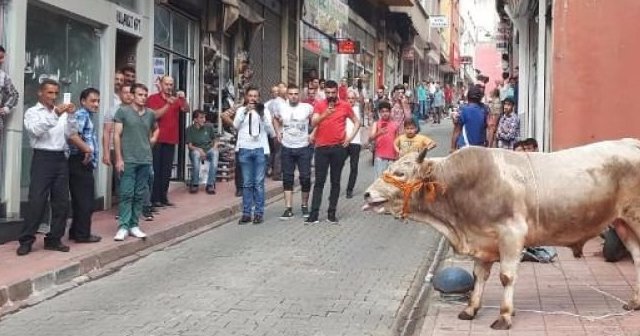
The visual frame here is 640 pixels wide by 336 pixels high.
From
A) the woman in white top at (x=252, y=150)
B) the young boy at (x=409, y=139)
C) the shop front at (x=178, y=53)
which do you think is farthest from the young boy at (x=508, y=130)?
the shop front at (x=178, y=53)

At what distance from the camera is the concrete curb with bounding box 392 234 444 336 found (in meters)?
6.73

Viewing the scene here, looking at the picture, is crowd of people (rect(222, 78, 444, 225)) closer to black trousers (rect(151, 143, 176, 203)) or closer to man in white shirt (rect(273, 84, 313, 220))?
man in white shirt (rect(273, 84, 313, 220))

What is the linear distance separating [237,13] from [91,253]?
8732mm

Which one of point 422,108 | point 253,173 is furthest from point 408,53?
point 253,173

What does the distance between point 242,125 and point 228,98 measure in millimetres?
6517

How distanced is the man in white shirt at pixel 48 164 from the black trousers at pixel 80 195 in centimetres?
34

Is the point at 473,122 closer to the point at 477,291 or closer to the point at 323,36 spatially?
the point at 477,291

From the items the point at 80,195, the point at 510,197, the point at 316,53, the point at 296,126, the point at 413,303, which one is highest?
the point at 316,53

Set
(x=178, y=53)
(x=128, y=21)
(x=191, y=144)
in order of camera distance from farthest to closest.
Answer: (x=178, y=53), (x=191, y=144), (x=128, y=21)

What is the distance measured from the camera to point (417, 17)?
38562 millimetres

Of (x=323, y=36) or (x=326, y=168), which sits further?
(x=323, y=36)

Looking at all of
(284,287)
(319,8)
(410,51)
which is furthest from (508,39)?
(284,287)

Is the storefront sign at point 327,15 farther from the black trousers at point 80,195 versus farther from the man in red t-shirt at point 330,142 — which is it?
the black trousers at point 80,195

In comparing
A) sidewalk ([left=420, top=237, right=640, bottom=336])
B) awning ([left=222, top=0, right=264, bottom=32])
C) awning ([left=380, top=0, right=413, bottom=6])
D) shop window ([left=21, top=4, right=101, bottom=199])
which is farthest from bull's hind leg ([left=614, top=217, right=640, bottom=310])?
awning ([left=380, top=0, right=413, bottom=6])
